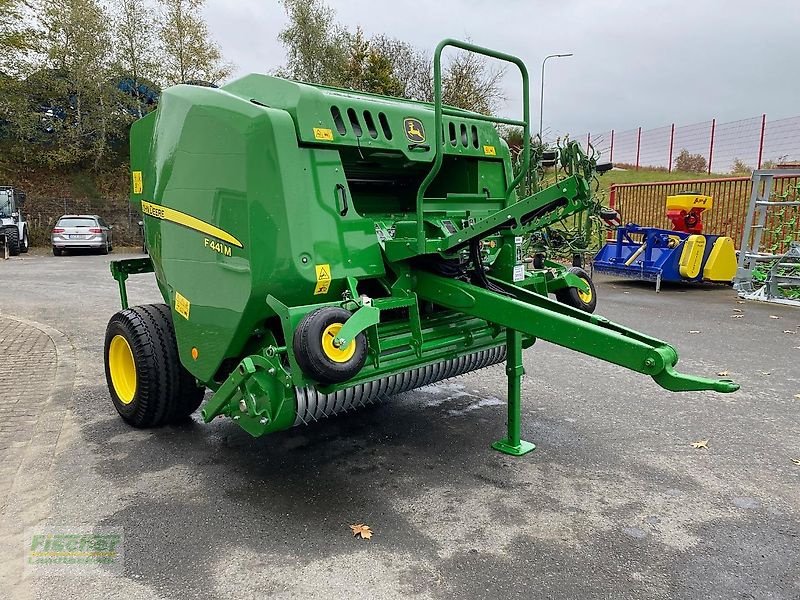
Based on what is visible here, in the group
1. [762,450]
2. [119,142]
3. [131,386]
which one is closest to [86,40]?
[119,142]

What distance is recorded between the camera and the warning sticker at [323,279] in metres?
3.27

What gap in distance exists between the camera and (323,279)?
10.8ft

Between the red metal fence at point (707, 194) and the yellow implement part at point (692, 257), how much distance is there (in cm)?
236

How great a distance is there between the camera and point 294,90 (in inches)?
131

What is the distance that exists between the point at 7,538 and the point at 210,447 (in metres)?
1.25

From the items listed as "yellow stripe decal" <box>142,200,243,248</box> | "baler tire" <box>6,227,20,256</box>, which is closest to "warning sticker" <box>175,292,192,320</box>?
"yellow stripe decal" <box>142,200,243,248</box>

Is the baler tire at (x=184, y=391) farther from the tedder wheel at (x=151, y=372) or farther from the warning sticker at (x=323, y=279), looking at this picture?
the warning sticker at (x=323, y=279)

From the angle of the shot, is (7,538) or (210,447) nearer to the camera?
(7,538)

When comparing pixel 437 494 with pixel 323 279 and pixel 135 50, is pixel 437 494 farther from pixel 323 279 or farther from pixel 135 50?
pixel 135 50

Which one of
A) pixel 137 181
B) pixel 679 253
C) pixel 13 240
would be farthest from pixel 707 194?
pixel 13 240

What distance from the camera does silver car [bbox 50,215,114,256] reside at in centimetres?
1950

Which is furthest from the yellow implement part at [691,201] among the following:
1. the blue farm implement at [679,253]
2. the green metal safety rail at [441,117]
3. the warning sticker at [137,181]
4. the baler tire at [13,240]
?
the baler tire at [13,240]

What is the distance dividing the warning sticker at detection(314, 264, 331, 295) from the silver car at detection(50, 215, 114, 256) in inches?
739

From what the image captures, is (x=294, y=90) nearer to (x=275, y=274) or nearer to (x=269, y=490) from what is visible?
(x=275, y=274)
